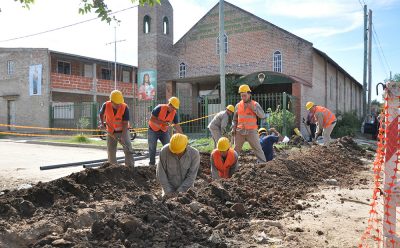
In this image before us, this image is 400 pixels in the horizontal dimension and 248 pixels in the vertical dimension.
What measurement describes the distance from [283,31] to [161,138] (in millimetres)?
16460

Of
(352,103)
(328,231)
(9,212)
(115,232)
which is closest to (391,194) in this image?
(328,231)

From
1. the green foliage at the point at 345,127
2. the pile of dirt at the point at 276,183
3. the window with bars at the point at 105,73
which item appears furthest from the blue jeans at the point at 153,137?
the window with bars at the point at 105,73

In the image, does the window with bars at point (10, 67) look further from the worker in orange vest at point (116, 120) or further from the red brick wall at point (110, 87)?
the worker in orange vest at point (116, 120)

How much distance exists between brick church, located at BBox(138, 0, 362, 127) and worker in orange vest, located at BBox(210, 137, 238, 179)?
14130 mm

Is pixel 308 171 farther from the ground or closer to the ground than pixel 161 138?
closer to the ground

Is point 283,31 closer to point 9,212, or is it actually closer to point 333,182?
point 333,182

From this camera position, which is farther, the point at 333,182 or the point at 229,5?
the point at 229,5

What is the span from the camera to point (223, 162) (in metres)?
6.71

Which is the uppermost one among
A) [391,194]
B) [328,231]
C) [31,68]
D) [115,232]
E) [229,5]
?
[229,5]

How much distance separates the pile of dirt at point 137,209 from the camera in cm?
339

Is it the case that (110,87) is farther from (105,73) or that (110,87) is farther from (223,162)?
(223,162)

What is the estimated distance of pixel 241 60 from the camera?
965 inches

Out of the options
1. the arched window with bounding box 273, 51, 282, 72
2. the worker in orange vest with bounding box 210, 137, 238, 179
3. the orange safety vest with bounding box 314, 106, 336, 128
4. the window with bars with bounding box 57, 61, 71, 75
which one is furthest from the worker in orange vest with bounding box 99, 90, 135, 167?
the window with bars with bounding box 57, 61, 71, 75

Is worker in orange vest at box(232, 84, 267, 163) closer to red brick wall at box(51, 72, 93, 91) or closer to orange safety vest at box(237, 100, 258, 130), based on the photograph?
orange safety vest at box(237, 100, 258, 130)
